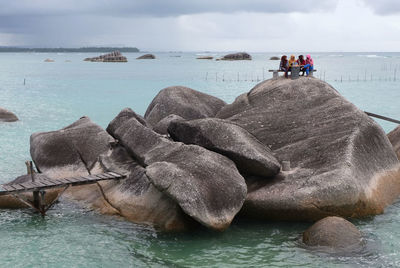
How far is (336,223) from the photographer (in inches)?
550

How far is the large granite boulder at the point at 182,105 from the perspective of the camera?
25312 millimetres

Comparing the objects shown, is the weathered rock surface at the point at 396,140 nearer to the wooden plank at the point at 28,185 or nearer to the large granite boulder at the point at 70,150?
the large granite boulder at the point at 70,150

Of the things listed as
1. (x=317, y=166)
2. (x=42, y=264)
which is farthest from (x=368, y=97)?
(x=42, y=264)

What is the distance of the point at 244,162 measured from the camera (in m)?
16.3

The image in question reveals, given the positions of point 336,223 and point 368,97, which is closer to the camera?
point 336,223

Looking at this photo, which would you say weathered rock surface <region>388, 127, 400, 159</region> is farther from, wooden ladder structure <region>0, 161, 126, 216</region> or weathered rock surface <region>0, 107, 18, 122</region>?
weathered rock surface <region>0, 107, 18, 122</region>

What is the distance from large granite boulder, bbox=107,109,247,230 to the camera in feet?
45.9

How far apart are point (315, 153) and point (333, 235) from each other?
390 centimetres

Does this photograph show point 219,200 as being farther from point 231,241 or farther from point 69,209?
point 69,209

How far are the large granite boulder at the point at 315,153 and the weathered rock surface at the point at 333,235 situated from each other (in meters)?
1.15

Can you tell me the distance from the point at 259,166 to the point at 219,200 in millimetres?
2473

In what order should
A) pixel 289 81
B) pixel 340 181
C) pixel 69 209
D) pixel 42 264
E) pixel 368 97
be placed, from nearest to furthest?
pixel 42 264 < pixel 340 181 < pixel 69 209 < pixel 289 81 < pixel 368 97

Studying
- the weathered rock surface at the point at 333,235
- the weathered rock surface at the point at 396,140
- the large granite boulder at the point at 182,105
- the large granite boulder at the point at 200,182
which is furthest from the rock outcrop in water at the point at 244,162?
the large granite boulder at the point at 182,105

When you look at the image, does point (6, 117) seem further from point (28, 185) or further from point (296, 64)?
point (296, 64)
